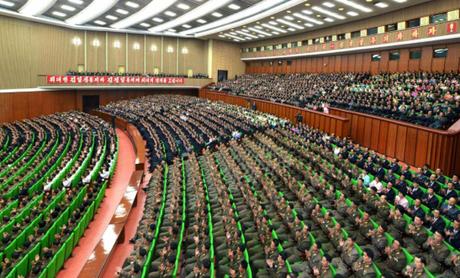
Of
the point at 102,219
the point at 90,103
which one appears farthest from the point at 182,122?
the point at 90,103

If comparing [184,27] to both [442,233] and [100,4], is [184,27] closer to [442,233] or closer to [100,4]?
[100,4]

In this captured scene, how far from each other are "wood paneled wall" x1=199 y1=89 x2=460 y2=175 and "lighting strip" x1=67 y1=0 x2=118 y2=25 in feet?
17.7

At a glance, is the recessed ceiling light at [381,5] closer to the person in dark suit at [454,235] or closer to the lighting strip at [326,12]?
the lighting strip at [326,12]

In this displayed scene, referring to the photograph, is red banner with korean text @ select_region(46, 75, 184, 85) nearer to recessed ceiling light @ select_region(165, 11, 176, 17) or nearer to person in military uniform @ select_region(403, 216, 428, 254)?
recessed ceiling light @ select_region(165, 11, 176, 17)

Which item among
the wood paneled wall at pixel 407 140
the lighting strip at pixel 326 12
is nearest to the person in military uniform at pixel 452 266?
the wood paneled wall at pixel 407 140

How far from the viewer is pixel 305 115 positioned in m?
7.59

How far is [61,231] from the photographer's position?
3.54 meters

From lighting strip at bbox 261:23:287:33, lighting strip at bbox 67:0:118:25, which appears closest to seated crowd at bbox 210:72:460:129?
lighting strip at bbox 261:23:287:33

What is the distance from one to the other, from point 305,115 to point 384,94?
1.57 meters

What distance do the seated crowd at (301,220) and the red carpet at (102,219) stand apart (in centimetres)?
55

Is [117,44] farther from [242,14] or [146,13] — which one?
[242,14]

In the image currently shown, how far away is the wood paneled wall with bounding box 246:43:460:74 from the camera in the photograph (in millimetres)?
7301

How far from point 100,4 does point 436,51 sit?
25.8 feet

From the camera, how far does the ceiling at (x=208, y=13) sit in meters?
8.00
